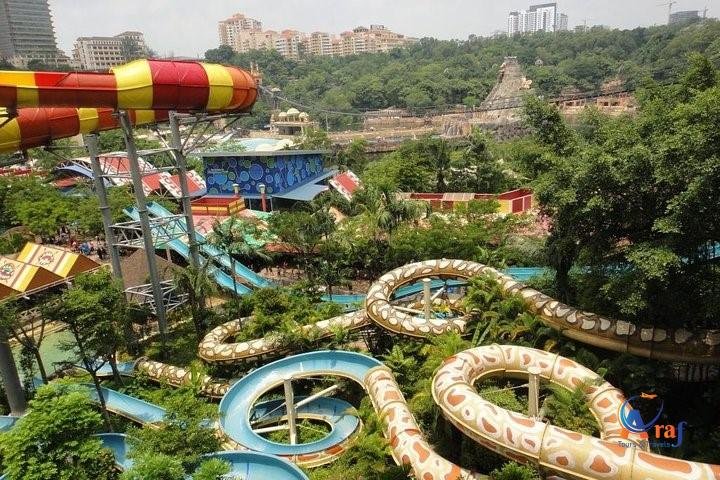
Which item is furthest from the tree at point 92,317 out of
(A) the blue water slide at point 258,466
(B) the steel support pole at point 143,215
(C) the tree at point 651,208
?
(C) the tree at point 651,208

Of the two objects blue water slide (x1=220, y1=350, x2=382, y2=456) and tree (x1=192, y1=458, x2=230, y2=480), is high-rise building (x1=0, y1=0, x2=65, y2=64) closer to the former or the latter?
blue water slide (x1=220, y1=350, x2=382, y2=456)

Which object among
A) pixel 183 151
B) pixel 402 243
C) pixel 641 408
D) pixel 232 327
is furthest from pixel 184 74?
pixel 641 408

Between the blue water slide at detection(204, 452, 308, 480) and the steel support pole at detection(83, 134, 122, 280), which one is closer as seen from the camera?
the blue water slide at detection(204, 452, 308, 480)

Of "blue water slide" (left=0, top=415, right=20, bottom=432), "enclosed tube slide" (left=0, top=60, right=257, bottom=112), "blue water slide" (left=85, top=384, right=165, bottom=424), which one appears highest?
"enclosed tube slide" (left=0, top=60, right=257, bottom=112)

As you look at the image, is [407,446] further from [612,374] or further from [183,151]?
[183,151]

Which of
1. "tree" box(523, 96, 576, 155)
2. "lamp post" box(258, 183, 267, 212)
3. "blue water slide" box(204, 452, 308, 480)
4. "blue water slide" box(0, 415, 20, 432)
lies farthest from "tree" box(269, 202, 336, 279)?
"blue water slide" box(204, 452, 308, 480)

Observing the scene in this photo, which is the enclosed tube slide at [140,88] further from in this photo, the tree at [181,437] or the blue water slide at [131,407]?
the tree at [181,437]

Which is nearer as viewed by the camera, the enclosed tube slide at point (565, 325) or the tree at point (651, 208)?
the tree at point (651, 208)

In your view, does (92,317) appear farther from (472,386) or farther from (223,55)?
(223,55)
